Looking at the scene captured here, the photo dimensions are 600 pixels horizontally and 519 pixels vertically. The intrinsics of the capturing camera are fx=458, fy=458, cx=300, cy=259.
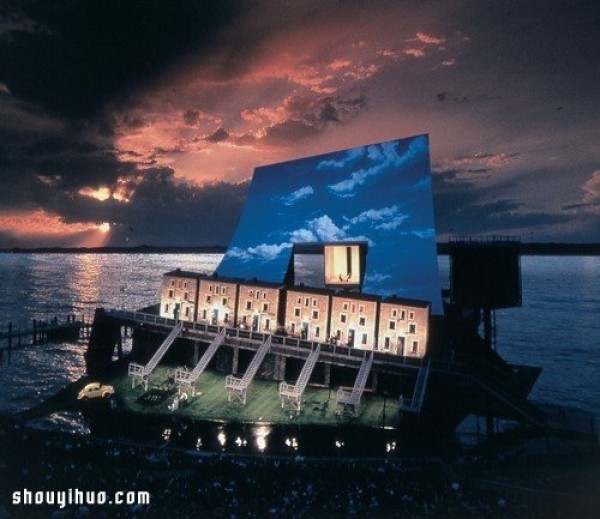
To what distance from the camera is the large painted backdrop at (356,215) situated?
49.7m

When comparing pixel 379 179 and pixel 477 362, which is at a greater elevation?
pixel 379 179

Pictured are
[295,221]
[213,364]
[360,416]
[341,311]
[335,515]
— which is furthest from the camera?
[295,221]

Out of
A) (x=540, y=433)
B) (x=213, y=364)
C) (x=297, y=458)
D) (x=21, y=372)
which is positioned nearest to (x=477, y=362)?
(x=540, y=433)

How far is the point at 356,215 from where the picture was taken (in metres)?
56.1

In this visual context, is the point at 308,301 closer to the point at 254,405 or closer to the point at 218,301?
the point at 218,301

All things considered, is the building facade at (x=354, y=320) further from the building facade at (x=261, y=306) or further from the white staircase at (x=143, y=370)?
the white staircase at (x=143, y=370)

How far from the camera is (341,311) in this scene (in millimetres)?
44625

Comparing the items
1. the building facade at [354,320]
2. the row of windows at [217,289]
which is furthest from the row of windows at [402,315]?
the row of windows at [217,289]

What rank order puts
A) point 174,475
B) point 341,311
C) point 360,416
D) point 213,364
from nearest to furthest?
1. point 174,475
2. point 360,416
3. point 341,311
4. point 213,364

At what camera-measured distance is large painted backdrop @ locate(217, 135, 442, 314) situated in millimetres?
49719

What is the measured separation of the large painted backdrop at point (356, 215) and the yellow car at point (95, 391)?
2225cm

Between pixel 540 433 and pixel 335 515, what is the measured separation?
918 inches

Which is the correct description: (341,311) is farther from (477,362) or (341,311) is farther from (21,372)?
(21,372)

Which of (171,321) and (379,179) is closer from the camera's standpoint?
(171,321)
